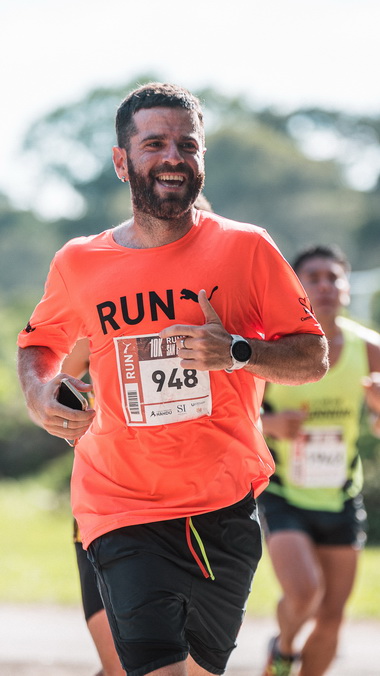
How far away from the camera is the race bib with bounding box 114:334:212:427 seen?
3025 mm

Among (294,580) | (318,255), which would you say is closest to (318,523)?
(294,580)

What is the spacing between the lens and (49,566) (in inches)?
389

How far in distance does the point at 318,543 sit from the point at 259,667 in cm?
124

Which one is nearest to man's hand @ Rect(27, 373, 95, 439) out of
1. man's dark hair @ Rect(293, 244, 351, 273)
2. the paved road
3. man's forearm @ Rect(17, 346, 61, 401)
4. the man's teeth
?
man's forearm @ Rect(17, 346, 61, 401)

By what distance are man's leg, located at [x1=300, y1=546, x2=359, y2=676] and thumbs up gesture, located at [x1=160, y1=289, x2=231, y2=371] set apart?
2477 millimetres

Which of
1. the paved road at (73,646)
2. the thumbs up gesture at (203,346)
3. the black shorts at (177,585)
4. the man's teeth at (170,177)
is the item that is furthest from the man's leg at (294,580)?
the man's teeth at (170,177)

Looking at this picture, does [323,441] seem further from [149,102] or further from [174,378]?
[149,102]

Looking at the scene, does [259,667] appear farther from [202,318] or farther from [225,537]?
[202,318]

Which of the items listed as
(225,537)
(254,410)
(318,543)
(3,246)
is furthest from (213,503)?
(3,246)

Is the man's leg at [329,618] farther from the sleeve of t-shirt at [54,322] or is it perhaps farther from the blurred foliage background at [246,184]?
the blurred foliage background at [246,184]

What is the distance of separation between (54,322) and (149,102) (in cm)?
77

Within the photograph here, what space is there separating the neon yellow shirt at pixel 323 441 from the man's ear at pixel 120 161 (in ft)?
7.17

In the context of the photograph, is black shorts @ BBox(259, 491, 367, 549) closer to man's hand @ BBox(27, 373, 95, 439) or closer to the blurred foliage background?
man's hand @ BBox(27, 373, 95, 439)

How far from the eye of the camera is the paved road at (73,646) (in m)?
5.87
